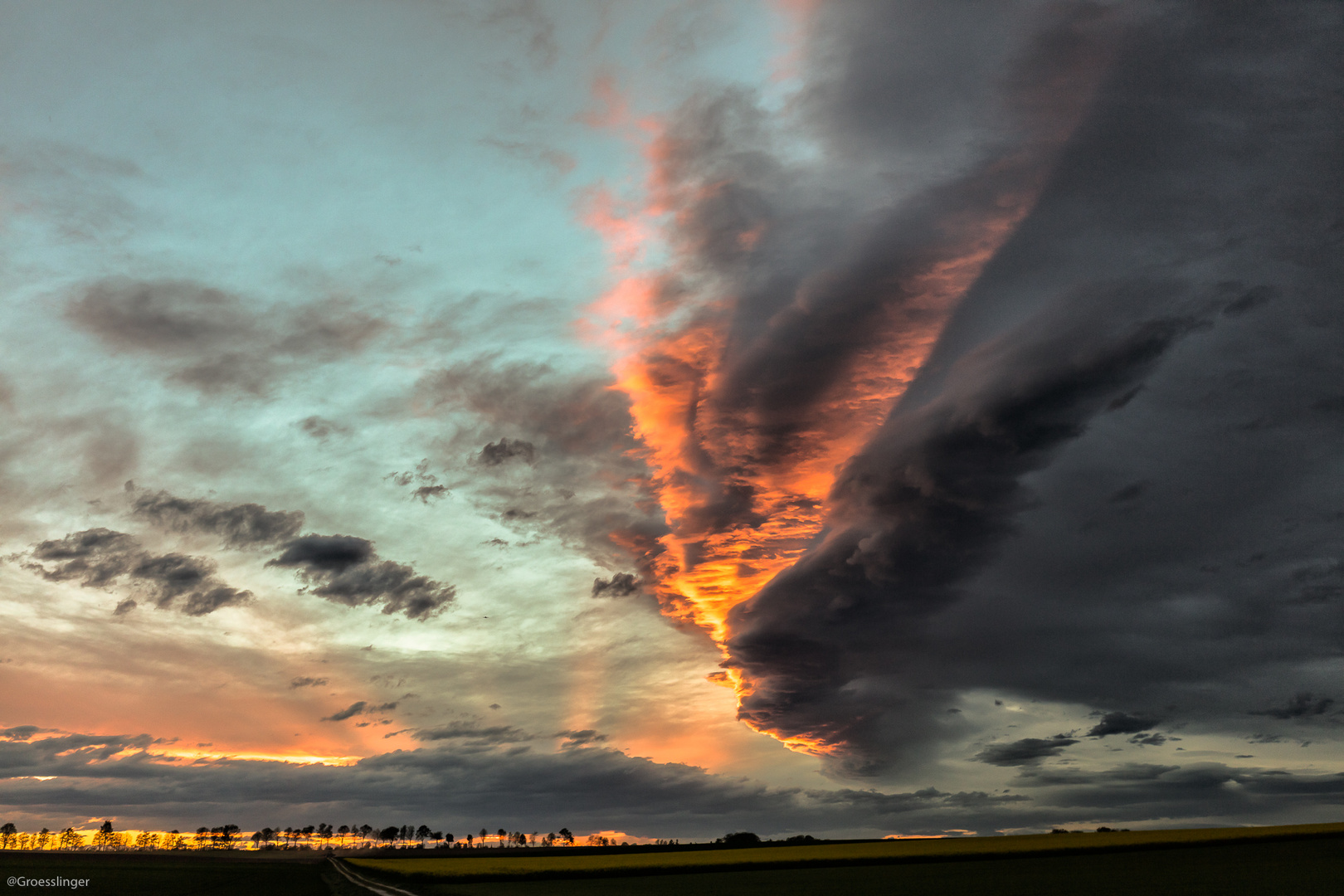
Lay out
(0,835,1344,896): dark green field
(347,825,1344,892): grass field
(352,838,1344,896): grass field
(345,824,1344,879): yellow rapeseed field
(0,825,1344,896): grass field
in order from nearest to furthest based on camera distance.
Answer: (352,838,1344,896): grass field → (0,835,1344,896): dark green field → (0,825,1344,896): grass field → (347,825,1344,892): grass field → (345,824,1344,879): yellow rapeseed field

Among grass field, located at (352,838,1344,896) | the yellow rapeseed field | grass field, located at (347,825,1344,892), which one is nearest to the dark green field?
grass field, located at (352,838,1344,896)

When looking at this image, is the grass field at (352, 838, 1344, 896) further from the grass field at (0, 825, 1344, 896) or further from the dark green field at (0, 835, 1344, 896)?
the grass field at (0, 825, 1344, 896)

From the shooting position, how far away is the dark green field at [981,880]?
6381cm

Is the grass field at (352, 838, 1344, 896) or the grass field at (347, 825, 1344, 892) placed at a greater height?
the grass field at (352, 838, 1344, 896)

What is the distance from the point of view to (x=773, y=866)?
13988 centimetres

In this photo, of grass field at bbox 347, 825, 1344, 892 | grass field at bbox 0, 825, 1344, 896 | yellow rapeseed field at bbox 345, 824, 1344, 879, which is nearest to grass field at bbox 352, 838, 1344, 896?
grass field at bbox 0, 825, 1344, 896

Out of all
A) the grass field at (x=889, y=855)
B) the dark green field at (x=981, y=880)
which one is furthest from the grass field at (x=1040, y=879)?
the grass field at (x=889, y=855)

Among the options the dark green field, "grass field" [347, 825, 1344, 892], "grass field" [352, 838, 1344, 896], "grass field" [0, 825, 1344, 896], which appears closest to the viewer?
"grass field" [352, 838, 1344, 896]

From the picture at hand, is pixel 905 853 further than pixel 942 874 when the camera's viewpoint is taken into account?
Yes

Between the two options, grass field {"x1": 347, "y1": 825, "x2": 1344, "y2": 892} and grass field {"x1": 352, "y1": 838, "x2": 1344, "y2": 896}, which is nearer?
grass field {"x1": 352, "y1": 838, "x2": 1344, "y2": 896}

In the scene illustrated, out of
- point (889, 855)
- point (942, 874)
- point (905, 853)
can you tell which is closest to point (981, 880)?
point (942, 874)

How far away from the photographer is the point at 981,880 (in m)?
79.2

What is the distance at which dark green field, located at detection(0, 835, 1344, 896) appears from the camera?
63812mm

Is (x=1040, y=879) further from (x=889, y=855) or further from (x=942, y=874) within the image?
(x=889, y=855)
